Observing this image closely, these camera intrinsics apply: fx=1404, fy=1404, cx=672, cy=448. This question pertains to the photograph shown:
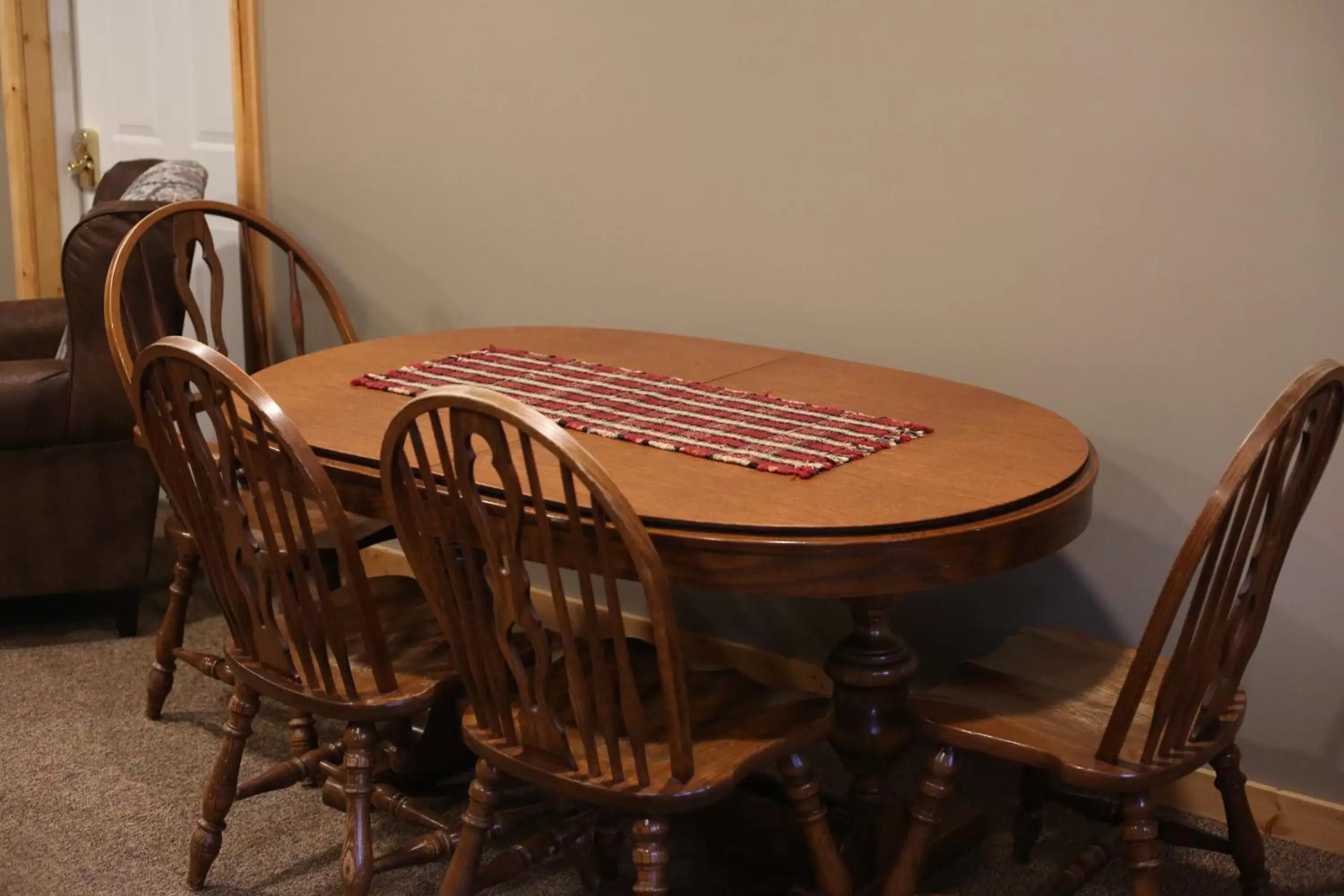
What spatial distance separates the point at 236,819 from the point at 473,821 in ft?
2.57

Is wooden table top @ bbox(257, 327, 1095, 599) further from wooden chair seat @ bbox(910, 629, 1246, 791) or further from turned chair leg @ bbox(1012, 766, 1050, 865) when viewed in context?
turned chair leg @ bbox(1012, 766, 1050, 865)

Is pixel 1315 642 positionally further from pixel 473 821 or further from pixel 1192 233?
pixel 473 821

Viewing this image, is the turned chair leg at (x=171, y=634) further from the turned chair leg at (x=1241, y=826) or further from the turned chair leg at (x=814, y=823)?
the turned chair leg at (x=1241, y=826)

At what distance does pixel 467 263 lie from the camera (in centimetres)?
317

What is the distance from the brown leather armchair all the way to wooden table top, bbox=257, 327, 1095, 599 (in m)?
0.62

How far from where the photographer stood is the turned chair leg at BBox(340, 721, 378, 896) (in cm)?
194

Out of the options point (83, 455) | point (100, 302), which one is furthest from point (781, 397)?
point (83, 455)

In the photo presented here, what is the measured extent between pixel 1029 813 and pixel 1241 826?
340 mm

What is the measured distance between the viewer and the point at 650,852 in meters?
1.65

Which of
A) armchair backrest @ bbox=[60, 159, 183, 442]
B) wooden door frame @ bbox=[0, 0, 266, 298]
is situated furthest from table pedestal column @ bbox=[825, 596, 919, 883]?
wooden door frame @ bbox=[0, 0, 266, 298]

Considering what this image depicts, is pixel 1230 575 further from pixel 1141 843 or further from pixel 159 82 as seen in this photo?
pixel 159 82

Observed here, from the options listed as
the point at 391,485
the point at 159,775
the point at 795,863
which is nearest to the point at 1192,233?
the point at 795,863

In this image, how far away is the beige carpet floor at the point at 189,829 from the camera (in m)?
2.19

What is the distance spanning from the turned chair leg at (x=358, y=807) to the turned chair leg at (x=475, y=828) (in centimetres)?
21
